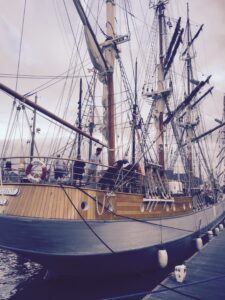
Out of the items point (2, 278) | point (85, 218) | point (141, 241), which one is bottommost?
point (2, 278)

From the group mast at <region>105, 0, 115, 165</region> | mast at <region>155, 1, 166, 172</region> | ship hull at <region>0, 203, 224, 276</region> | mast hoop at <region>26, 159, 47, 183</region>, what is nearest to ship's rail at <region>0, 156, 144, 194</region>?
mast hoop at <region>26, 159, 47, 183</region>

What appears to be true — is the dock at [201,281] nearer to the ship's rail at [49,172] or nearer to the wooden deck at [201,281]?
the wooden deck at [201,281]

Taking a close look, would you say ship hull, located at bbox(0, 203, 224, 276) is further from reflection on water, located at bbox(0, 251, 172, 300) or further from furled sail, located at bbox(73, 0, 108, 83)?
Result: furled sail, located at bbox(73, 0, 108, 83)

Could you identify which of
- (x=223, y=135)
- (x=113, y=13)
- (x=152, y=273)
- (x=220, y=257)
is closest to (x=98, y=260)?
(x=152, y=273)

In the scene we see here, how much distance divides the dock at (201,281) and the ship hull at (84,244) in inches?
74.9

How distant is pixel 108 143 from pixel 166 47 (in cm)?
1425

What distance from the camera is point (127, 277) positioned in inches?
464

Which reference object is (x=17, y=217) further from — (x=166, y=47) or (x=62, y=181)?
(x=166, y=47)

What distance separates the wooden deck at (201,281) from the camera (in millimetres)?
8180

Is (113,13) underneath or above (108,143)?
above

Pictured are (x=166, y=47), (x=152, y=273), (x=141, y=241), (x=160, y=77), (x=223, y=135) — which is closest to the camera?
(x=141, y=241)

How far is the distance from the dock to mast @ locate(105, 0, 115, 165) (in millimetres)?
6166

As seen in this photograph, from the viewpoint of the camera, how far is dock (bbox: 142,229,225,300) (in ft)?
26.8

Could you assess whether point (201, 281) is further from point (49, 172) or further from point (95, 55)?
point (95, 55)
